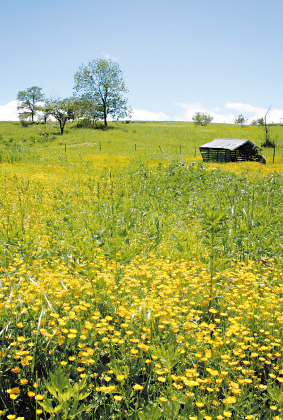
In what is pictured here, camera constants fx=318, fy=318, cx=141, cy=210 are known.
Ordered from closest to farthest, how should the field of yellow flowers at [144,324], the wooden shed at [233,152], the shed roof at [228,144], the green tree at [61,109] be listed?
the field of yellow flowers at [144,324] → the shed roof at [228,144] → the wooden shed at [233,152] → the green tree at [61,109]

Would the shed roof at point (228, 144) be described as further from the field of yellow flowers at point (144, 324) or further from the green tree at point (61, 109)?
the green tree at point (61, 109)

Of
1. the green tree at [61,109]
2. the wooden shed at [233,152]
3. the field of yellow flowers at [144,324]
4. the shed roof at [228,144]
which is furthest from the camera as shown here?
the green tree at [61,109]

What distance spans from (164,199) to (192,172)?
4.67 meters

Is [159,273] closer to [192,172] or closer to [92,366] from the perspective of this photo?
[92,366]

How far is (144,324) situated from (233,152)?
25.4 m

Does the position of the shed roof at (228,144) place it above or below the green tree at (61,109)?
below

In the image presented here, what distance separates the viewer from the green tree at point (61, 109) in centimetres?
5178

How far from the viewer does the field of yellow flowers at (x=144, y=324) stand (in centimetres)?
247

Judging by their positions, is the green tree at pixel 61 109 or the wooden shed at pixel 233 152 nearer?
the wooden shed at pixel 233 152

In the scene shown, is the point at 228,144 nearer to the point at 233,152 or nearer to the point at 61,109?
the point at 233,152

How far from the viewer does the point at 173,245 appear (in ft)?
20.5

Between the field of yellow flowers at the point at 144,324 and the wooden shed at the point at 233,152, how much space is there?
19.7 m

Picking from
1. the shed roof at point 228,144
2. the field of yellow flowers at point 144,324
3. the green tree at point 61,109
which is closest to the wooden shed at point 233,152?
the shed roof at point 228,144

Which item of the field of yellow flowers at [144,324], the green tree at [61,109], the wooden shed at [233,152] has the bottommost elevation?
the field of yellow flowers at [144,324]
